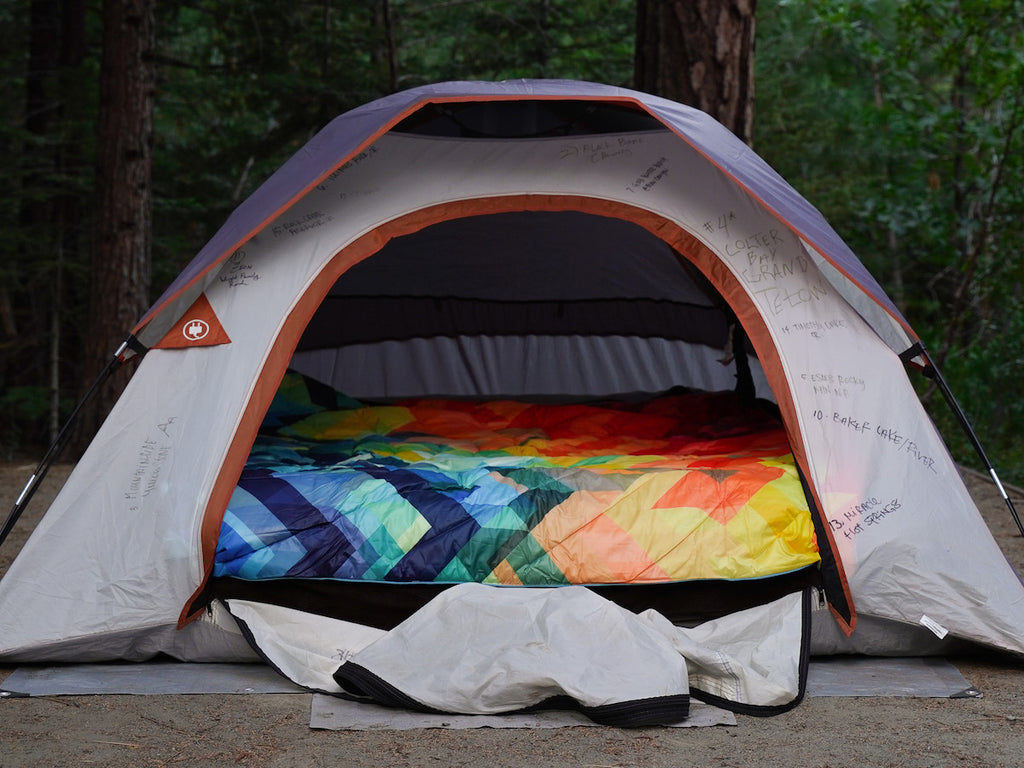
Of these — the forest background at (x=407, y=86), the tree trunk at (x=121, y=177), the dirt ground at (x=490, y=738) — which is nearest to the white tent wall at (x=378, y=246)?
the dirt ground at (x=490, y=738)

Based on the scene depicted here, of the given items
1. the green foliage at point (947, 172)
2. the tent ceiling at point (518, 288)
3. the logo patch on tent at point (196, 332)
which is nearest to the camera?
the logo patch on tent at point (196, 332)

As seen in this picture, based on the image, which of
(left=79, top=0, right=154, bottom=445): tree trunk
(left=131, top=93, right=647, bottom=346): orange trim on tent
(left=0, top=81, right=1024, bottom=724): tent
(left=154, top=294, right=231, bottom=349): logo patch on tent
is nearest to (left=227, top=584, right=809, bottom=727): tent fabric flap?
(left=0, top=81, right=1024, bottom=724): tent

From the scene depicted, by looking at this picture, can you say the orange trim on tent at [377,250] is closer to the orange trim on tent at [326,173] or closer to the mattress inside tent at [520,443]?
the mattress inside tent at [520,443]

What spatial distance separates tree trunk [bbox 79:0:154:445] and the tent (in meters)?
3.12

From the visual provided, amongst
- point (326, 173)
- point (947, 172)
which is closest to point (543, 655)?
point (326, 173)

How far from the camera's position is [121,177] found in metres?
5.69

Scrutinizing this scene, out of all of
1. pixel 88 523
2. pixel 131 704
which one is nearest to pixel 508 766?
pixel 131 704

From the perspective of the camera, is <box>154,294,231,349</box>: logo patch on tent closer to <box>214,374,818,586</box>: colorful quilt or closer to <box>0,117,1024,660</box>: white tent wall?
<box>0,117,1024,660</box>: white tent wall

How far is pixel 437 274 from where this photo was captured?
4.72m

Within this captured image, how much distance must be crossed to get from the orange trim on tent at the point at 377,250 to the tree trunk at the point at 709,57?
168cm

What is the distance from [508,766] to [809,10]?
907cm

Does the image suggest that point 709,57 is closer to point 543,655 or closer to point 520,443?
point 520,443

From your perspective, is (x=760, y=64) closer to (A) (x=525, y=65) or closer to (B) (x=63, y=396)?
(A) (x=525, y=65)

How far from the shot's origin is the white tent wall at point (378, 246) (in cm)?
260
